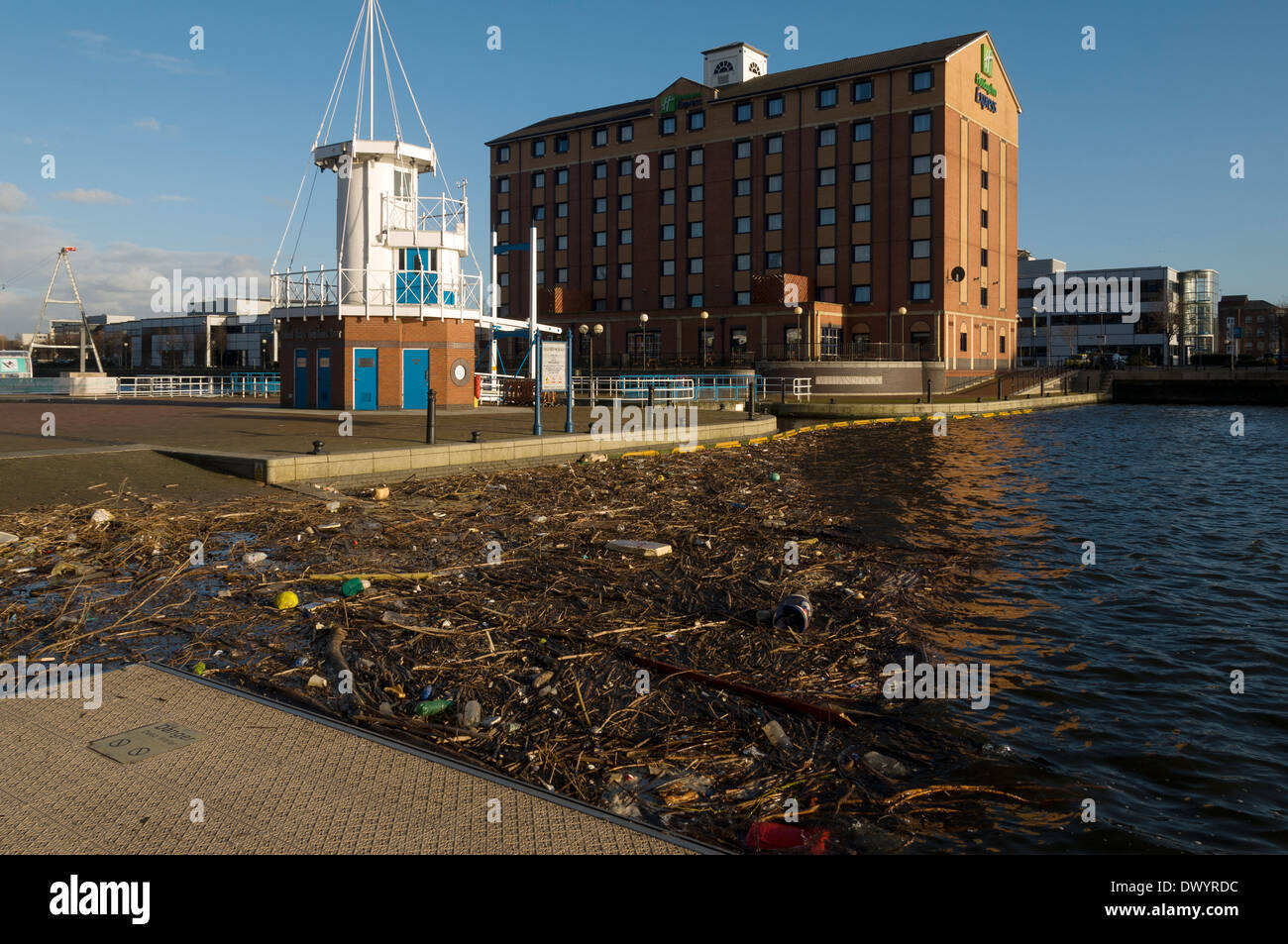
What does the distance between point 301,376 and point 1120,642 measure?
30.2 metres

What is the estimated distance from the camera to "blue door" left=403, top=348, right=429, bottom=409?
32.4 metres

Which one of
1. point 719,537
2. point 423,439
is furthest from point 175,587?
point 423,439

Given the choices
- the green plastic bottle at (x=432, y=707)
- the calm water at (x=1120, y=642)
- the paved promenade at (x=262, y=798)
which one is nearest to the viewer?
the paved promenade at (x=262, y=798)

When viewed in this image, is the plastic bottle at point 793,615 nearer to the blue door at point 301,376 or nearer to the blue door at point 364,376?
the blue door at point 364,376

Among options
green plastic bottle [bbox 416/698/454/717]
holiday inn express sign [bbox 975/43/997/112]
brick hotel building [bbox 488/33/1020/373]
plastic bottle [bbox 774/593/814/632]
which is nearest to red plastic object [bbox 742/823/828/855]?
green plastic bottle [bbox 416/698/454/717]

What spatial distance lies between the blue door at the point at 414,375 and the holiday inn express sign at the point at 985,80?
47.1 metres

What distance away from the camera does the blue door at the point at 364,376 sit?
31.8 meters

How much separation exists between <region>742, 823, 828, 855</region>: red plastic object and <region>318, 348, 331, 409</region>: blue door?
99.3 feet

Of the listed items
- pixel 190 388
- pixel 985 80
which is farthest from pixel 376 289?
pixel 985 80

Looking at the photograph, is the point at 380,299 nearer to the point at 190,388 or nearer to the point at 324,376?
the point at 324,376

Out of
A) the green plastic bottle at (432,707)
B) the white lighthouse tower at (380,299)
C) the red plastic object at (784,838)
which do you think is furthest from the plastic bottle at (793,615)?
the white lighthouse tower at (380,299)
